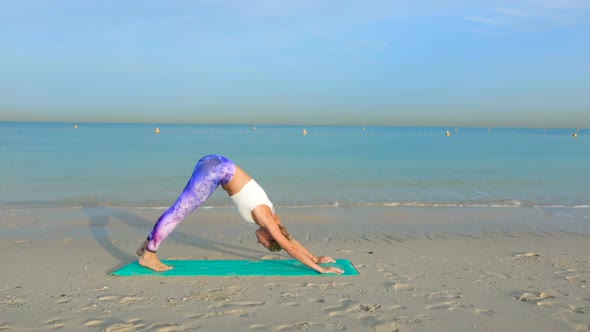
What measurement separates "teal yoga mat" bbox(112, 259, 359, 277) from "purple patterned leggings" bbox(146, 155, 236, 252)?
1.28 ft

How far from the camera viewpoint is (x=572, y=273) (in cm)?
623

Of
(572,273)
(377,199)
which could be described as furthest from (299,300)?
(377,199)

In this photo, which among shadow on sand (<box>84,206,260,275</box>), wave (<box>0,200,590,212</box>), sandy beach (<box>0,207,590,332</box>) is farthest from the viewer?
wave (<box>0,200,590,212</box>)

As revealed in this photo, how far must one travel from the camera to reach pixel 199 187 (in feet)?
18.5

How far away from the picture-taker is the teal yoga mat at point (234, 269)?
578 cm

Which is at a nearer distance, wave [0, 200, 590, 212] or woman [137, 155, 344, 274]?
woman [137, 155, 344, 274]

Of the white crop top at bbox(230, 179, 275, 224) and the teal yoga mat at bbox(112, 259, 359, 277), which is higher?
the white crop top at bbox(230, 179, 275, 224)

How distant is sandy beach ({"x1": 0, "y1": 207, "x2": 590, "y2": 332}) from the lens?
4.38m

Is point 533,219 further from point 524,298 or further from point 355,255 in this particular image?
point 524,298

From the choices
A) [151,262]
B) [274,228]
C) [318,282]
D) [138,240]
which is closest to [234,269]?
[274,228]

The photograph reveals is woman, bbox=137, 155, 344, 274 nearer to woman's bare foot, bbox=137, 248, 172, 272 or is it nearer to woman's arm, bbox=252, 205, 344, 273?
woman's arm, bbox=252, 205, 344, 273

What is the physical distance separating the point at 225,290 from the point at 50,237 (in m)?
4.86

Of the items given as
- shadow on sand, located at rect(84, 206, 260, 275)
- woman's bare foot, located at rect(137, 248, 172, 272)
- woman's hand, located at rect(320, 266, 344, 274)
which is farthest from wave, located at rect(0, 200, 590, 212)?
woman's hand, located at rect(320, 266, 344, 274)

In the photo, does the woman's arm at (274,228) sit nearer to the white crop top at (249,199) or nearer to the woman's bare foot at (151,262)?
the white crop top at (249,199)
